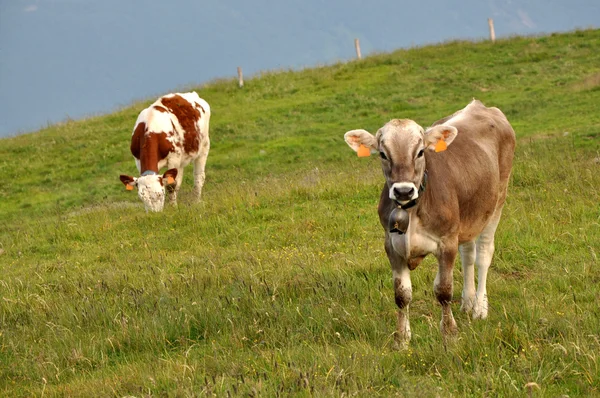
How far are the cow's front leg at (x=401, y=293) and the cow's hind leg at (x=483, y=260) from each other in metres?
0.99

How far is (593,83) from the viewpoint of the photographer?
88.4 ft

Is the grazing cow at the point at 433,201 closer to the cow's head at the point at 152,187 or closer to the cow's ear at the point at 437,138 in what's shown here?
the cow's ear at the point at 437,138

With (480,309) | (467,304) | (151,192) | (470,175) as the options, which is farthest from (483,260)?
(151,192)

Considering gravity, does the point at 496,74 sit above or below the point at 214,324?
below

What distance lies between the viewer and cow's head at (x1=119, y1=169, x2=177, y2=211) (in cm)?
1547

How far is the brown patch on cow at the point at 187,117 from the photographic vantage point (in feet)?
60.1

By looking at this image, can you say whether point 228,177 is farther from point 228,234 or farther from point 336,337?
point 336,337

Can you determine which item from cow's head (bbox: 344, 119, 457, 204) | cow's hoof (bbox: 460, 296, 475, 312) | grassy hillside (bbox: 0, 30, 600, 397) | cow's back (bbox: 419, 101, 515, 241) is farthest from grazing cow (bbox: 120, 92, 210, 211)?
cow's head (bbox: 344, 119, 457, 204)

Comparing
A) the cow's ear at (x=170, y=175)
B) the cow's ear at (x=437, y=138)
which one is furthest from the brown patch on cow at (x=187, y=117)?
the cow's ear at (x=437, y=138)

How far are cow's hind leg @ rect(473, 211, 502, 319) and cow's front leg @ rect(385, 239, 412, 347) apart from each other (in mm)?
987

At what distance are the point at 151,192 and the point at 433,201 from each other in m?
10.3

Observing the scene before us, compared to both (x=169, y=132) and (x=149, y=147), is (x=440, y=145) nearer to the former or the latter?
(x=149, y=147)

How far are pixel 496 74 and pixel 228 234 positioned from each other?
23.1 m

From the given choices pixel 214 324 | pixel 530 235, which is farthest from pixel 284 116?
pixel 214 324
